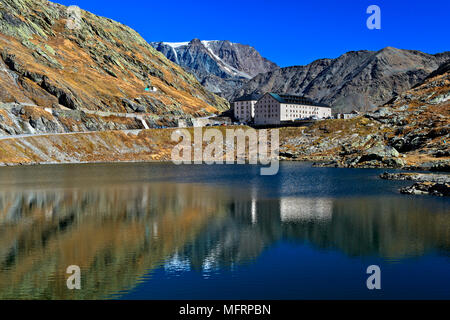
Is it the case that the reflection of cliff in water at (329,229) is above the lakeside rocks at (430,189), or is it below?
below

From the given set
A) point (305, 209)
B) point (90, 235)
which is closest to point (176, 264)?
point (90, 235)

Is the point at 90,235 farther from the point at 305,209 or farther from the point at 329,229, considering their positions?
the point at 305,209

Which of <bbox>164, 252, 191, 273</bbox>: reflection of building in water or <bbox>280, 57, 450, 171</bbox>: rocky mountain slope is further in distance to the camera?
<bbox>280, 57, 450, 171</bbox>: rocky mountain slope

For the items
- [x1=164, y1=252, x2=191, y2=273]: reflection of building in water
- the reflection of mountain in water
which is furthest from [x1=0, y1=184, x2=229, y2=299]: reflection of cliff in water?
[x1=164, y1=252, x2=191, y2=273]: reflection of building in water

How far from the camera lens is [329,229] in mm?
44969

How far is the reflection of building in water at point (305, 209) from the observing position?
51.7m

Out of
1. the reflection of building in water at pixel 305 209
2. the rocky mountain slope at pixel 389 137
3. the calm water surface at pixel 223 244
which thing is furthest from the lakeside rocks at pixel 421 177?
the reflection of building in water at pixel 305 209

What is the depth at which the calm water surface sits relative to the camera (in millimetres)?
28047

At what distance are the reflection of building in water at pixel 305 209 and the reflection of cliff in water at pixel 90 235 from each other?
32.6ft

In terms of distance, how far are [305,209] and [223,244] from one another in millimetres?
21692

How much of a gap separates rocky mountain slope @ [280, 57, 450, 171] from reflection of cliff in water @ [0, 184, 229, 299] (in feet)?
250

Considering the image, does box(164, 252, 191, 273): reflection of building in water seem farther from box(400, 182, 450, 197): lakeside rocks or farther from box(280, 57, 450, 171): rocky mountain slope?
box(280, 57, 450, 171): rocky mountain slope

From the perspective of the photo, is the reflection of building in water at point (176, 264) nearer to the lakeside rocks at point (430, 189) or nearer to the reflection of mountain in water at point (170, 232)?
the reflection of mountain in water at point (170, 232)
